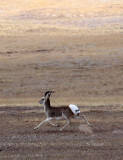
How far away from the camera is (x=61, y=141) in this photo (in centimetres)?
1277

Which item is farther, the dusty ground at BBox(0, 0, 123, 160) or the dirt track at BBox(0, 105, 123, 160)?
the dusty ground at BBox(0, 0, 123, 160)

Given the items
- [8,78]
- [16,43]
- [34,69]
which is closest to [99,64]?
[34,69]

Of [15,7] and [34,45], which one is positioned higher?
[15,7]

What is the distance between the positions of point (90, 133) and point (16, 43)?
131 ft

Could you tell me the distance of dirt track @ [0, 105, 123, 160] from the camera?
10.9 m

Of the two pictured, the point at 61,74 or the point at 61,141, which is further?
the point at 61,74

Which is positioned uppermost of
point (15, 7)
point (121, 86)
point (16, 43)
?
point (15, 7)

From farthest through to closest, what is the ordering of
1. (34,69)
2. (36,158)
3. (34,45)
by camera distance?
(34,45) → (34,69) → (36,158)

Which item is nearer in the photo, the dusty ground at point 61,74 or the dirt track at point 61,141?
the dirt track at point 61,141

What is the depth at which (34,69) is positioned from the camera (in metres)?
43.2

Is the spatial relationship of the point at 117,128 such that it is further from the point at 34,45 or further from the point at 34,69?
the point at 34,45

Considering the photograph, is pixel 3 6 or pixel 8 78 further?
pixel 3 6

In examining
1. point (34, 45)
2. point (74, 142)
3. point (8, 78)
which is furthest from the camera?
point (34, 45)

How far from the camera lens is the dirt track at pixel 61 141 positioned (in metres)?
10.9
